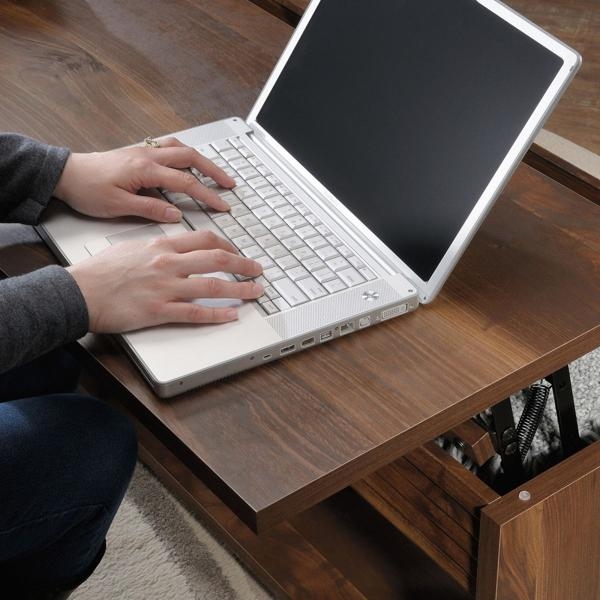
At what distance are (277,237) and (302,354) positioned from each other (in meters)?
0.14

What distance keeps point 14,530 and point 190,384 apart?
0.79ft

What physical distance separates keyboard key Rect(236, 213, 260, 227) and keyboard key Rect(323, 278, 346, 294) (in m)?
0.12

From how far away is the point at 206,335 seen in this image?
792 millimetres

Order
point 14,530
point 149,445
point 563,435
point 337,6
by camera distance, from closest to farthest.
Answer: point 14,530 < point 337,6 < point 563,435 < point 149,445

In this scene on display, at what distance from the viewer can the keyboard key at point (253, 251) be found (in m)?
0.88

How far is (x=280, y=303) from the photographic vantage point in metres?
0.83

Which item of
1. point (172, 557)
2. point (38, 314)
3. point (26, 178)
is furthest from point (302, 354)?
point (172, 557)

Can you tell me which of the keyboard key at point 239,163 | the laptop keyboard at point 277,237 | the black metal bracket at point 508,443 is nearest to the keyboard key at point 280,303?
the laptop keyboard at point 277,237

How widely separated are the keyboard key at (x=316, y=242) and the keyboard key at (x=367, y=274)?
2.0 inches

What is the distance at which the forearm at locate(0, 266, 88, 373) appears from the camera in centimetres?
78

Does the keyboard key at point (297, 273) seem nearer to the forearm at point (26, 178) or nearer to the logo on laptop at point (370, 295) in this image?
the logo on laptop at point (370, 295)

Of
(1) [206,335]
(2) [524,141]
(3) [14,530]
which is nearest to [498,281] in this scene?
(2) [524,141]

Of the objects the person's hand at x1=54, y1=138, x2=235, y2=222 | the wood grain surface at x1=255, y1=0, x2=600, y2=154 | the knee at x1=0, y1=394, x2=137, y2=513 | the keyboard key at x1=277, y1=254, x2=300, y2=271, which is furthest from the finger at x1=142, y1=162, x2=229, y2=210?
the wood grain surface at x1=255, y1=0, x2=600, y2=154

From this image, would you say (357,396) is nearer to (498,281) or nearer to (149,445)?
(498,281)
